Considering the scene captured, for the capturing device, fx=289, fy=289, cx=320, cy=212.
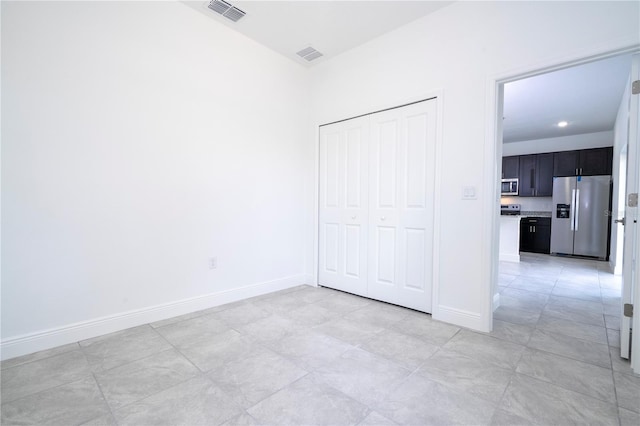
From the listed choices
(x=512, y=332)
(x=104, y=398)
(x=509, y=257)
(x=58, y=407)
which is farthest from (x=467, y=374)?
(x=509, y=257)

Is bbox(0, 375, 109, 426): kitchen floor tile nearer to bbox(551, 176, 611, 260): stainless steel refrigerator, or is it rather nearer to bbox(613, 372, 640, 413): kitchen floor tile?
bbox(613, 372, 640, 413): kitchen floor tile

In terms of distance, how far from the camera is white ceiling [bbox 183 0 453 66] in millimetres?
2635

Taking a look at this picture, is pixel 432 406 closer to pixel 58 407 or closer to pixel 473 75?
pixel 58 407

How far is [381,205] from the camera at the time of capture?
10.5ft

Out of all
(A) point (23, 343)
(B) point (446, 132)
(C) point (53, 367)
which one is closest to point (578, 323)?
(B) point (446, 132)

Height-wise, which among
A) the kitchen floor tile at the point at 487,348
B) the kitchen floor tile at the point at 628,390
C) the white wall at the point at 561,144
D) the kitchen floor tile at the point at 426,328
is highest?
the white wall at the point at 561,144

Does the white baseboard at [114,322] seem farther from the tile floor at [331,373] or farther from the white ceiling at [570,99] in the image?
the white ceiling at [570,99]

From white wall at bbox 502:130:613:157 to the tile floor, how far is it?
5533mm

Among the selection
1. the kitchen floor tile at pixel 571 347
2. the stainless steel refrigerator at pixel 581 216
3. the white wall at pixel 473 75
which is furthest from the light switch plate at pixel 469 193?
the stainless steel refrigerator at pixel 581 216

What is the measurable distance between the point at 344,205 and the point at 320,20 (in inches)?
77.5

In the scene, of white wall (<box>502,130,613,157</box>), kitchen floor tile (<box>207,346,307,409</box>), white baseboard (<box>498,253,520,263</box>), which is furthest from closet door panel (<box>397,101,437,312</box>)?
white wall (<box>502,130,613,157</box>)

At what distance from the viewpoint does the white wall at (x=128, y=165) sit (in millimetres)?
2033

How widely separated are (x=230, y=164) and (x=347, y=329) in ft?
6.73

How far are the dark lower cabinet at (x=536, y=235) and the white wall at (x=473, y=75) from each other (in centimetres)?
560
